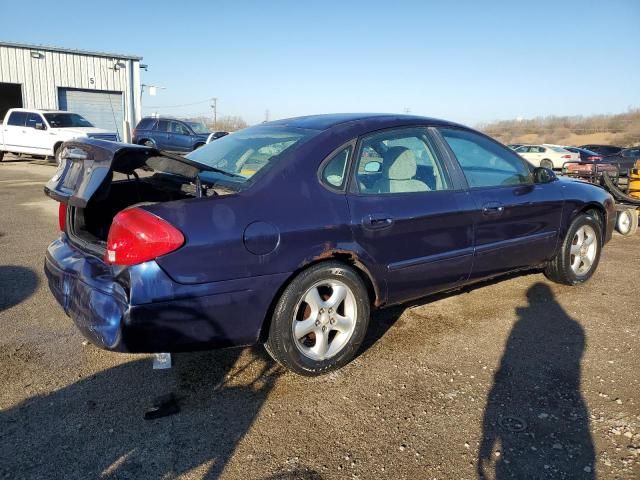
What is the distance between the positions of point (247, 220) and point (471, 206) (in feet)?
5.78

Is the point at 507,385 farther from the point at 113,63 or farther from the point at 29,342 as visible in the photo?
the point at 113,63

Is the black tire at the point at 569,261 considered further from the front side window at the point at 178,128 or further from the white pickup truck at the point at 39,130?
the front side window at the point at 178,128

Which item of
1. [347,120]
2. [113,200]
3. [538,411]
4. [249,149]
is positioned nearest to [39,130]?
[113,200]

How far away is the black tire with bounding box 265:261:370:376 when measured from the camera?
291 cm

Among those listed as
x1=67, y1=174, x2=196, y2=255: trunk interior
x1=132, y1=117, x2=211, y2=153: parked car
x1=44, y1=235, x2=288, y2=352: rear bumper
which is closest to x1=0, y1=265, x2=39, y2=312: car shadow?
x1=67, y1=174, x2=196, y2=255: trunk interior

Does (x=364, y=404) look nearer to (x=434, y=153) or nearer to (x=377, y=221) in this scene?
(x=377, y=221)

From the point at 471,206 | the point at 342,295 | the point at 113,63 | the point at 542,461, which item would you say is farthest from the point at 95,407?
the point at 113,63

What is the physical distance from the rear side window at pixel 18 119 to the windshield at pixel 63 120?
798 millimetres

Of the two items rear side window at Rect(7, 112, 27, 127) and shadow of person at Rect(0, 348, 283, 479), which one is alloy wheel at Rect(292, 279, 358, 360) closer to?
shadow of person at Rect(0, 348, 283, 479)

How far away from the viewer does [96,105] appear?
2362cm

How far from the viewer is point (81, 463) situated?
7.56ft

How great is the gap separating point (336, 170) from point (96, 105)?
23.5 meters

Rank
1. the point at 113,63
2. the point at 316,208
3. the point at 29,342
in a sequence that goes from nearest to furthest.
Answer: the point at 316,208
the point at 29,342
the point at 113,63

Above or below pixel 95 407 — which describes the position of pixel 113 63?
above
